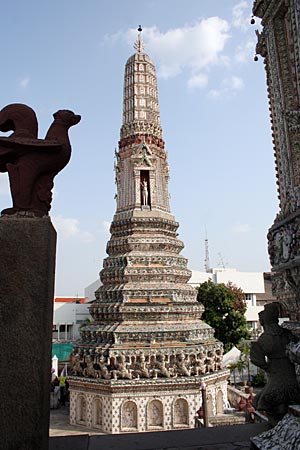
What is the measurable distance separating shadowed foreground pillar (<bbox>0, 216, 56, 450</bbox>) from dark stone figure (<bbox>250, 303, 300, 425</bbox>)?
2.75 m

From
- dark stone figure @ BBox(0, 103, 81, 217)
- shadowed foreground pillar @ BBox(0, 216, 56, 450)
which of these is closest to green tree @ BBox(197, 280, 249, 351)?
dark stone figure @ BBox(0, 103, 81, 217)

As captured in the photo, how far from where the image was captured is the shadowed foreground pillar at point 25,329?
146 inches

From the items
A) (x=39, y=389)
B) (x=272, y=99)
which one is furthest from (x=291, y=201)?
(x=39, y=389)

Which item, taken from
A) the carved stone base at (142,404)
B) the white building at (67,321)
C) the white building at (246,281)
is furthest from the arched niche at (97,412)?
the white building at (67,321)

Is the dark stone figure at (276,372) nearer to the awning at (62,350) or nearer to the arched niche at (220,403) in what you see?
the arched niche at (220,403)

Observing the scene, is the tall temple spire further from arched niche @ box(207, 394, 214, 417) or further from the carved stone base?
arched niche @ box(207, 394, 214, 417)

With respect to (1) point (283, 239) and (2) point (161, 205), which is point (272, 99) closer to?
(1) point (283, 239)

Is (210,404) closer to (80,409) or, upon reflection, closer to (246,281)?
(80,409)

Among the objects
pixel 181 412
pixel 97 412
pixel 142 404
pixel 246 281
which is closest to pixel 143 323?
pixel 142 404

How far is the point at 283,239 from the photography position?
6461 millimetres

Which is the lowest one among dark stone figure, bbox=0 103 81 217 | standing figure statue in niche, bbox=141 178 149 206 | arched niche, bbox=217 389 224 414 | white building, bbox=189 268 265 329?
arched niche, bbox=217 389 224 414

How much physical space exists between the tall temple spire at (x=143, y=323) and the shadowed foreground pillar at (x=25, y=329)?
11.5 meters

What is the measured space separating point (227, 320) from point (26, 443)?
28506mm

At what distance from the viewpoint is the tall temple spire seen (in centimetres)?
1472
